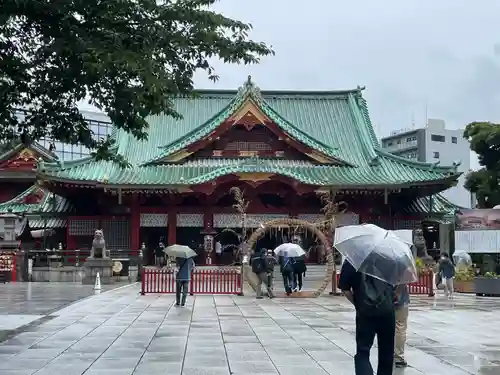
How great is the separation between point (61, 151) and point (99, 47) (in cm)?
6846

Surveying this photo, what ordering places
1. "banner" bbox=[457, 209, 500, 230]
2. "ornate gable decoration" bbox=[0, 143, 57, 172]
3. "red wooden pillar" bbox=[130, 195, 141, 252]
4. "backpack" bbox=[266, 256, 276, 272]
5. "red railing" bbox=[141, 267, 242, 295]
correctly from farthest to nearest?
"ornate gable decoration" bbox=[0, 143, 57, 172], "red wooden pillar" bbox=[130, 195, 141, 252], "banner" bbox=[457, 209, 500, 230], "red railing" bbox=[141, 267, 242, 295], "backpack" bbox=[266, 256, 276, 272]

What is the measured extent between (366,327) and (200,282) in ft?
58.9

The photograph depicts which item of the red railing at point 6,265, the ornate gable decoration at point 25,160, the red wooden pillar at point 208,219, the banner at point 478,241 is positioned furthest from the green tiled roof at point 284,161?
the ornate gable decoration at point 25,160

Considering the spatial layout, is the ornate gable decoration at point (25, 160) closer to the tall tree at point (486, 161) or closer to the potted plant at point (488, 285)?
the tall tree at point (486, 161)

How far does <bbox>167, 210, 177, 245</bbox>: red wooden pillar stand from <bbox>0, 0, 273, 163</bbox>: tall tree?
1035 inches

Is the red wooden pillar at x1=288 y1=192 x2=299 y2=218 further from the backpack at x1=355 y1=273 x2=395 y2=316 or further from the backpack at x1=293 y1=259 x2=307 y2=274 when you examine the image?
the backpack at x1=355 y1=273 x2=395 y2=316

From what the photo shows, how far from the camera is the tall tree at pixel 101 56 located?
8742 millimetres

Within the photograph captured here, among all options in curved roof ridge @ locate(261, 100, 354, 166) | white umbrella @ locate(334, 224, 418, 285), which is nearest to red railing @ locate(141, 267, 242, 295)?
curved roof ridge @ locate(261, 100, 354, 166)

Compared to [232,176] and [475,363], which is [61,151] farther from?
[475,363]

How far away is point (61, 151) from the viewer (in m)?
74.8

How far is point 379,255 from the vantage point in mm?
7531

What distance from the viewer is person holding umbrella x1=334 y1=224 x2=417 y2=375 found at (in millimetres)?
7402

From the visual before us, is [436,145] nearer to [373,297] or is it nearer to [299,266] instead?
[299,266]

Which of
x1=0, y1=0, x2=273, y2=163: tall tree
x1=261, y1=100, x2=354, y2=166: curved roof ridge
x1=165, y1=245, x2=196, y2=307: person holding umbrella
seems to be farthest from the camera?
x1=261, y1=100, x2=354, y2=166: curved roof ridge
